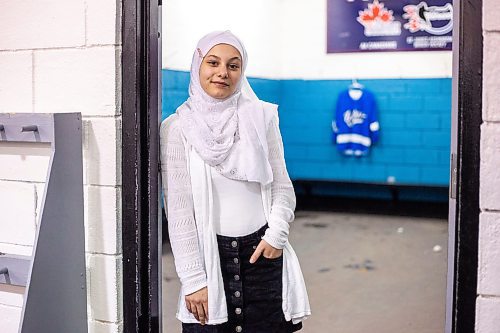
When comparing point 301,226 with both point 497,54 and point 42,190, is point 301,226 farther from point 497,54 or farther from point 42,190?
point 497,54

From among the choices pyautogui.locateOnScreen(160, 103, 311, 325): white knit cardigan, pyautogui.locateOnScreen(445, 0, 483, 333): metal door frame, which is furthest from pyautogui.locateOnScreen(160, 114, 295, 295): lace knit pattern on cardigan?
pyautogui.locateOnScreen(445, 0, 483, 333): metal door frame

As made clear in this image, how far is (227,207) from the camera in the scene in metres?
1.97

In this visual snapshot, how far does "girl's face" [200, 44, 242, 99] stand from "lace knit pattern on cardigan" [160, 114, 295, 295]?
16 cm

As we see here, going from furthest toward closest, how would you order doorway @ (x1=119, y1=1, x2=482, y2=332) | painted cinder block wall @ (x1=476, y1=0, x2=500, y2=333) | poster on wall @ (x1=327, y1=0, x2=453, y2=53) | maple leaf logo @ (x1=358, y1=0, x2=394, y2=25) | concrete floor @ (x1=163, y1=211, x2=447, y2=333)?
maple leaf logo @ (x1=358, y1=0, x2=394, y2=25) → poster on wall @ (x1=327, y1=0, x2=453, y2=53) → concrete floor @ (x1=163, y1=211, x2=447, y2=333) → doorway @ (x1=119, y1=1, x2=482, y2=332) → painted cinder block wall @ (x1=476, y1=0, x2=500, y2=333)

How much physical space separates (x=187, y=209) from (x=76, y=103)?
53cm

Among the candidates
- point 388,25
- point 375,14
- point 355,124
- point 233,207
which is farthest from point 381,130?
point 233,207

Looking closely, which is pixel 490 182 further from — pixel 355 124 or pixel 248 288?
pixel 355 124

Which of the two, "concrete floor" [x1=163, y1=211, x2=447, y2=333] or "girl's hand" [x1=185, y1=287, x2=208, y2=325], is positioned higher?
"girl's hand" [x1=185, y1=287, x2=208, y2=325]

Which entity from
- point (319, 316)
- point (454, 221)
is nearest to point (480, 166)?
point (454, 221)

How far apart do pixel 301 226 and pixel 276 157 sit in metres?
4.13

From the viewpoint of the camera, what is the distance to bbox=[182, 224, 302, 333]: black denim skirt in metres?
1.96

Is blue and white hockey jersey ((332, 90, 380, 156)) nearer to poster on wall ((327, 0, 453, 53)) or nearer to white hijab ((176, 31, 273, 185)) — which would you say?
poster on wall ((327, 0, 453, 53))

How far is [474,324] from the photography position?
5.53 ft

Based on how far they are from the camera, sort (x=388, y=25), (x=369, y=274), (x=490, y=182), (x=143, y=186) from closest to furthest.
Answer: (x=490, y=182) < (x=143, y=186) < (x=369, y=274) < (x=388, y=25)
